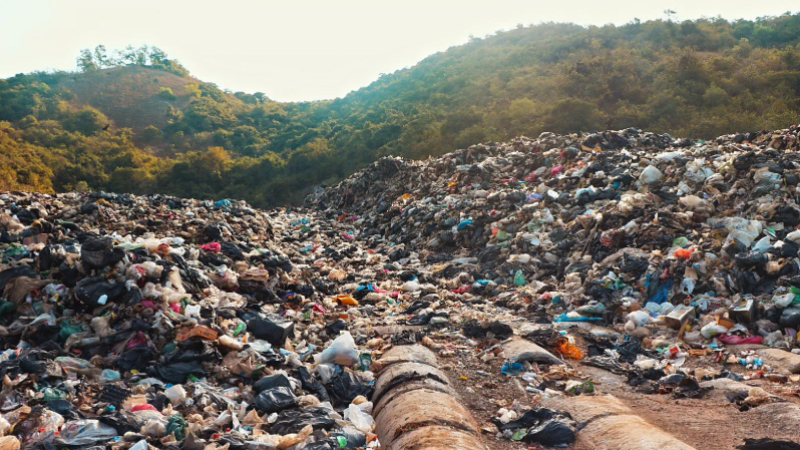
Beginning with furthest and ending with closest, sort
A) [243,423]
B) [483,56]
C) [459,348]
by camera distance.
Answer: [483,56]
[459,348]
[243,423]

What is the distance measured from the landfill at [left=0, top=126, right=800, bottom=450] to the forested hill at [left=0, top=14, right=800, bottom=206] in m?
12.4

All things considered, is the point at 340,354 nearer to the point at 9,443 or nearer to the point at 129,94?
the point at 9,443

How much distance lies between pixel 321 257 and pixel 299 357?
17.5 ft

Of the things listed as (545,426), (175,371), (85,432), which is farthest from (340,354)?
(85,432)

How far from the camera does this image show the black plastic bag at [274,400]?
11.0 feet

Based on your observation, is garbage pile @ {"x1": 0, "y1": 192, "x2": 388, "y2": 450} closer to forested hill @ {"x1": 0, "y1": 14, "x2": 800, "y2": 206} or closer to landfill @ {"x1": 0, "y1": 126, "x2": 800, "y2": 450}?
landfill @ {"x1": 0, "y1": 126, "x2": 800, "y2": 450}

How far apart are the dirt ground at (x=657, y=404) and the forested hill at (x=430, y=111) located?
16.1 meters

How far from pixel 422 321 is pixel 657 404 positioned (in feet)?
8.55

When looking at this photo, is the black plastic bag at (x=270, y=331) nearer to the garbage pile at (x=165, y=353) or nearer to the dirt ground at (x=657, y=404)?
the garbage pile at (x=165, y=353)

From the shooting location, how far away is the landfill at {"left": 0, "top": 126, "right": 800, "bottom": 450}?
3.13 meters

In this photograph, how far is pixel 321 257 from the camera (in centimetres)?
962

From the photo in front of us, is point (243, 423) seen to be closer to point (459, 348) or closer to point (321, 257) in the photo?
point (459, 348)

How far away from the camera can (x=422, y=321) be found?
554 centimetres

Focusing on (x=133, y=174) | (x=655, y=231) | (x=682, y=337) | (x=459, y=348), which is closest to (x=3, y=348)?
(x=459, y=348)
